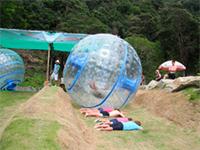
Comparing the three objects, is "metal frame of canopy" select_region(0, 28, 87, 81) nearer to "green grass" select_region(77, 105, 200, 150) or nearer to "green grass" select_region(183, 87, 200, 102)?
"green grass" select_region(183, 87, 200, 102)

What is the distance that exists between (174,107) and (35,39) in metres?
9.64

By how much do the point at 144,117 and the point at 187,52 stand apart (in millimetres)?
29522

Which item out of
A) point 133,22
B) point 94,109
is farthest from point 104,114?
point 133,22

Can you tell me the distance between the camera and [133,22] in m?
48.2

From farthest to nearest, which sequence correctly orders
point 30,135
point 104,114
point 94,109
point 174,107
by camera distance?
point 94,109 → point 174,107 → point 104,114 → point 30,135

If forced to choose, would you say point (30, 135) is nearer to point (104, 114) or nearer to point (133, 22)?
point (104, 114)

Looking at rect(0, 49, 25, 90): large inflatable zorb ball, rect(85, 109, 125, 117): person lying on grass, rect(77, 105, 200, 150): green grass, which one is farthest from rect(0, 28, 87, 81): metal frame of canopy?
rect(77, 105, 200, 150): green grass

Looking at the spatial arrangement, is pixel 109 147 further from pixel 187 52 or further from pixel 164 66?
pixel 187 52

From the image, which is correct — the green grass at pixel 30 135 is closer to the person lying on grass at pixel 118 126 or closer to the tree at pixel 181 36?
the person lying on grass at pixel 118 126

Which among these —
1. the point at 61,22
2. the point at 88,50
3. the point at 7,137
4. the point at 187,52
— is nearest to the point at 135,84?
the point at 88,50

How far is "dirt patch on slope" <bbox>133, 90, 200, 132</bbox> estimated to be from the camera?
420 inches

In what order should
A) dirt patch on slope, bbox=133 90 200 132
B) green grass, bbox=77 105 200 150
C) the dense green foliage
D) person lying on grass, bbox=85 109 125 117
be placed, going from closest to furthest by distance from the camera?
green grass, bbox=77 105 200 150 < dirt patch on slope, bbox=133 90 200 132 < person lying on grass, bbox=85 109 125 117 < the dense green foliage

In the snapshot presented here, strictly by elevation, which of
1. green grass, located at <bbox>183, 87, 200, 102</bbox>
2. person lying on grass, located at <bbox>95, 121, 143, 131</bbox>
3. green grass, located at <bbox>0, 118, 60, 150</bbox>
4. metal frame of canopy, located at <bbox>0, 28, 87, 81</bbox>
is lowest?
person lying on grass, located at <bbox>95, 121, 143, 131</bbox>

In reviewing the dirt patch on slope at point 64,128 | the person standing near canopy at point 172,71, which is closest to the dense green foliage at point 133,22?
the person standing near canopy at point 172,71
